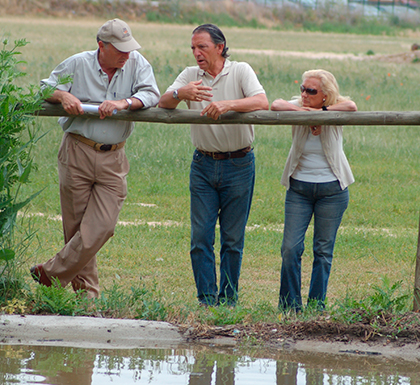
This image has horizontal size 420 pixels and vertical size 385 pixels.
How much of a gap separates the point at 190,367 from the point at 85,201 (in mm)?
1579

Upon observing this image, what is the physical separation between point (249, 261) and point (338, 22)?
55.8 metres

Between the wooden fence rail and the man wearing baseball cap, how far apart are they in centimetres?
8

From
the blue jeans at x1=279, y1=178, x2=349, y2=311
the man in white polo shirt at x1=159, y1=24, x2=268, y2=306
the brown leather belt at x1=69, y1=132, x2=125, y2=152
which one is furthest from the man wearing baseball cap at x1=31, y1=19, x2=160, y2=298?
the blue jeans at x1=279, y1=178, x2=349, y2=311

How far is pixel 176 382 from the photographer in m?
3.75

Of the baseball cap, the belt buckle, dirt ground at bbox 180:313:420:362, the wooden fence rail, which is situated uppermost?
the baseball cap

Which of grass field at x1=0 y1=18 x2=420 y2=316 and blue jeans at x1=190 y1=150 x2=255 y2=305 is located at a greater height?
blue jeans at x1=190 y1=150 x2=255 y2=305

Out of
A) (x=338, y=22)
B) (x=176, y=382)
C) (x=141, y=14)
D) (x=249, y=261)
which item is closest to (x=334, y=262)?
(x=249, y=261)

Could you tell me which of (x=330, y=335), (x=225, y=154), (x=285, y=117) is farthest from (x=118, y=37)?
(x=330, y=335)

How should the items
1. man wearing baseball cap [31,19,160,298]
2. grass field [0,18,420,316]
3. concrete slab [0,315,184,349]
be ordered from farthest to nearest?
grass field [0,18,420,316]
man wearing baseball cap [31,19,160,298]
concrete slab [0,315,184,349]

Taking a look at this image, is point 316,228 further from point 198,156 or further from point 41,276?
point 41,276

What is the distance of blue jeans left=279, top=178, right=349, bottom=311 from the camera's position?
4.83 meters

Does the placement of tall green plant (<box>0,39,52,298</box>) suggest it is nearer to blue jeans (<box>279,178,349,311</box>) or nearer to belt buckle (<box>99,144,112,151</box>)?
belt buckle (<box>99,144,112,151</box>)

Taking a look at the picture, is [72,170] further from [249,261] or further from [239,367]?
[249,261]

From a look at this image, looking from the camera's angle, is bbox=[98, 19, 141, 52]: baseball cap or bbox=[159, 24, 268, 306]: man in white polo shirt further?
bbox=[159, 24, 268, 306]: man in white polo shirt
